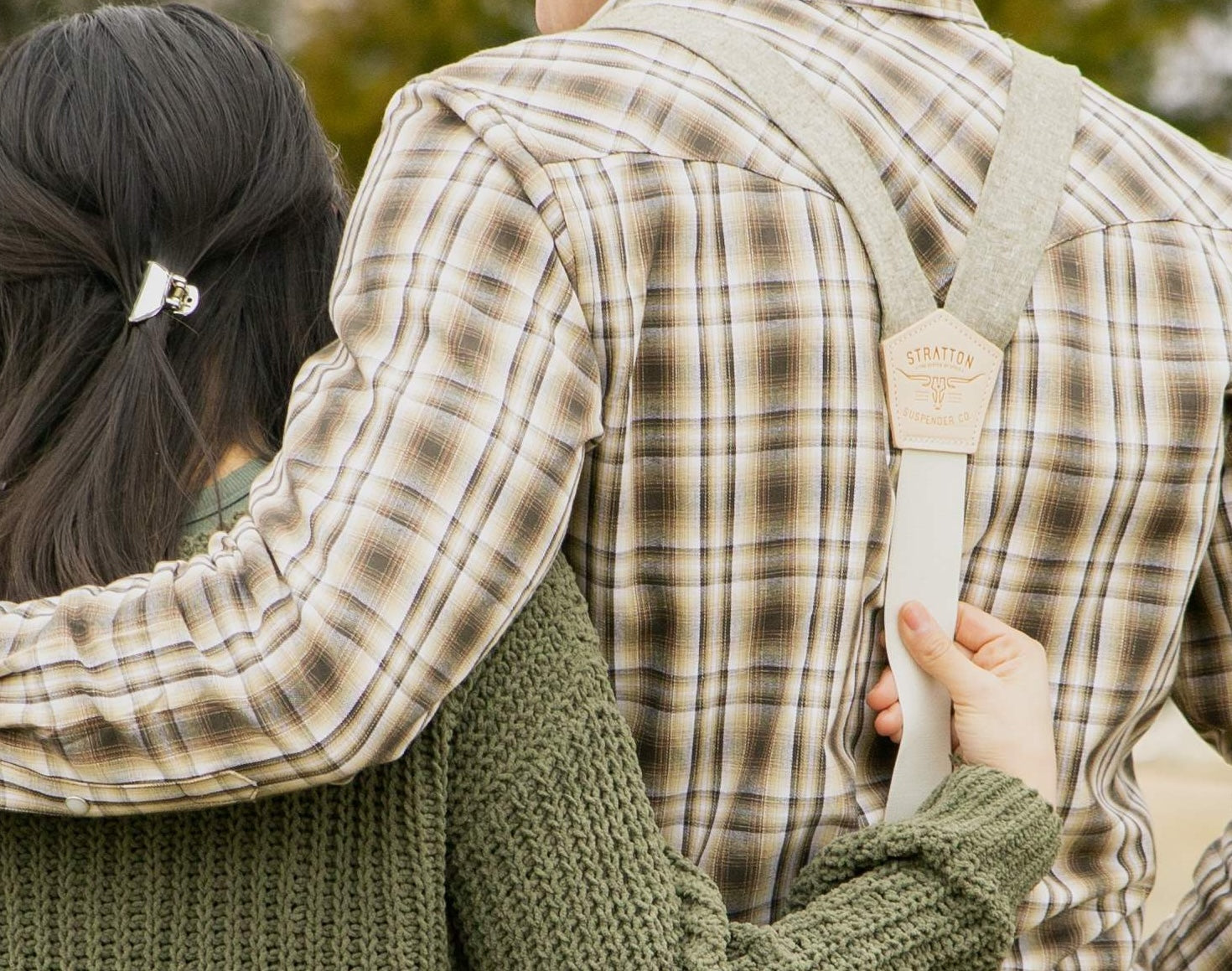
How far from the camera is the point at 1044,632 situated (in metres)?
1.47

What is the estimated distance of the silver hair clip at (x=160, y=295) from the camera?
1.37 m

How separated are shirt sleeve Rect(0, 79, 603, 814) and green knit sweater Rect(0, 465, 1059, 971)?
76 millimetres

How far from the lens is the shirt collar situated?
4.79ft

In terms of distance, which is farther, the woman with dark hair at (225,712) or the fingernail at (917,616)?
the fingernail at (917,616)

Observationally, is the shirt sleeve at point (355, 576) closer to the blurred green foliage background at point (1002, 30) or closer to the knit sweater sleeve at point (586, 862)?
the knit sweater sleeve at point (586, 862)

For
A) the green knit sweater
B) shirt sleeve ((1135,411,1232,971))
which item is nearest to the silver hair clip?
the green knit sweater

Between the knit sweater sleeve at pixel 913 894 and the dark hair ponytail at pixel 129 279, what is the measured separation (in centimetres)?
56

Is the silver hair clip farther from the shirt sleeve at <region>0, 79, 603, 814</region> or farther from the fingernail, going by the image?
the fingernail

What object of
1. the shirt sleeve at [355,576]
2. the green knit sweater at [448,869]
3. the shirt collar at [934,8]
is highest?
the shirt collar at [934,8]

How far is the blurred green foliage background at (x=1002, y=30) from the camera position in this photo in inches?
223

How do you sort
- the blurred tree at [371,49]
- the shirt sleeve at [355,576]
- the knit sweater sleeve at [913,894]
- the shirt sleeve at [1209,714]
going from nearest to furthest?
the shirt sleeve at [355,576] → the knit sweater sleeve at [913,894] → the shirt sleeve at [1209,714] → the blurred tree at [371,49]

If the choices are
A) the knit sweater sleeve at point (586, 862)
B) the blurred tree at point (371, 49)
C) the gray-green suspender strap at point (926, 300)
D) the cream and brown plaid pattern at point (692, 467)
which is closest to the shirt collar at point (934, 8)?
the cream and brown plaid pattern at point (692, 467)

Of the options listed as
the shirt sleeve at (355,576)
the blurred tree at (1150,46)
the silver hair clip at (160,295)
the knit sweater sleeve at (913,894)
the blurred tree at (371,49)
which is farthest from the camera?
the blurred tree at (371,49)

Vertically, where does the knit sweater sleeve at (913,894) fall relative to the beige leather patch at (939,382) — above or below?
below
